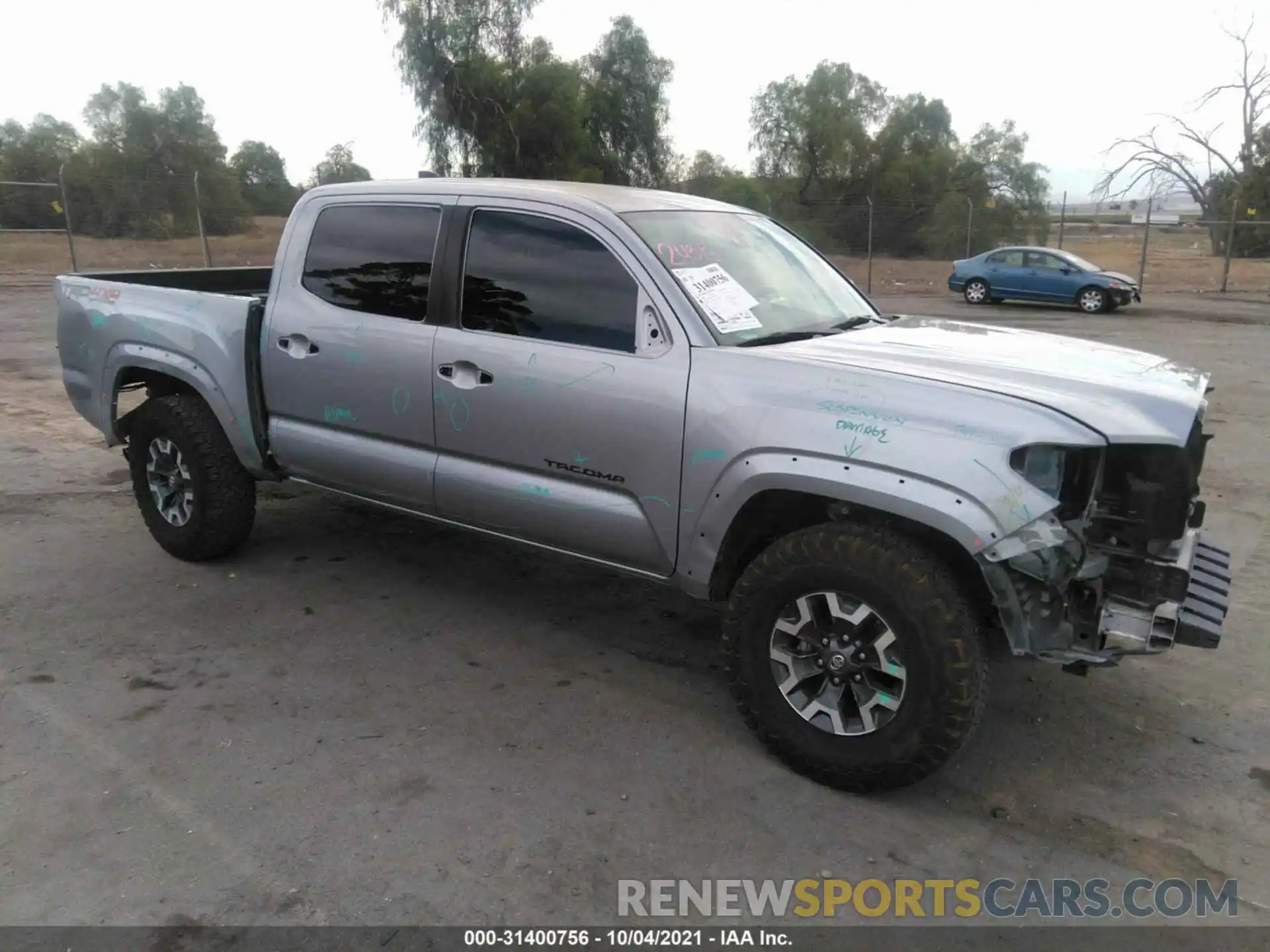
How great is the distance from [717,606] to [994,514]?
2.13m

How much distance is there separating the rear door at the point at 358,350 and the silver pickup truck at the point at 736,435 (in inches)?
0.5

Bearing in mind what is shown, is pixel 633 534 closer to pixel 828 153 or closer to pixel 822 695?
pixel 822 695

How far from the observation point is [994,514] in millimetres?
2855

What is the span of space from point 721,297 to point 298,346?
2.09m

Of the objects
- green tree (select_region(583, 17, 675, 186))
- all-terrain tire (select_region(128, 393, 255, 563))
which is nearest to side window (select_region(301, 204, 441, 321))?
all-terrain tire (select_region(128, 393, 255, 563))

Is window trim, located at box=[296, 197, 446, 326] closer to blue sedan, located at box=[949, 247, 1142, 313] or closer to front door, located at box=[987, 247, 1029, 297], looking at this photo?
blue sedan, located at box=[949, 247, 1142, 313]

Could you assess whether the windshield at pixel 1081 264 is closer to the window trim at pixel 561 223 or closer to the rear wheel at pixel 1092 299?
the rear wheel at pixel 1092 299

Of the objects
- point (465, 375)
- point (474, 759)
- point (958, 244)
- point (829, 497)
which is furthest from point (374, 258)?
point (958, 244)

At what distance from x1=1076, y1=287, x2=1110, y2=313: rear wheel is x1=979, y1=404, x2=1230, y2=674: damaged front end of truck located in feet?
60.0

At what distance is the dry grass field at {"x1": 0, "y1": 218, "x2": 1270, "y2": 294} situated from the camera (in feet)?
77.8

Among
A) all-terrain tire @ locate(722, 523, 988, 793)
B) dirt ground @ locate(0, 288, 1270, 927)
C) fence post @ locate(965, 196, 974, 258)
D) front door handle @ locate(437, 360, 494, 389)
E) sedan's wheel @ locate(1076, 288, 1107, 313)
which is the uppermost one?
fence post @ locate(965, 196, 974, 258)

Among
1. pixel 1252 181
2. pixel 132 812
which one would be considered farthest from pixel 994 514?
pixel 1252 181

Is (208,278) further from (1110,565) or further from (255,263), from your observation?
(255,263)

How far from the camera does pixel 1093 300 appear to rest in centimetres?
1967
